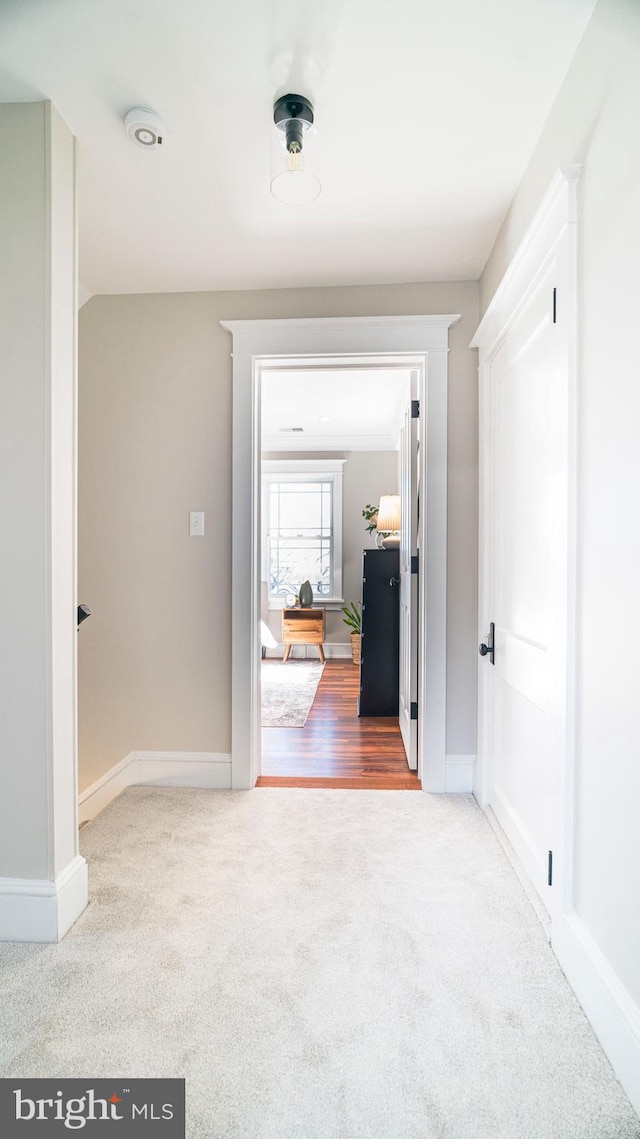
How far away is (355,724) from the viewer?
12.8ft

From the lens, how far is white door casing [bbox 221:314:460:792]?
2.62 m

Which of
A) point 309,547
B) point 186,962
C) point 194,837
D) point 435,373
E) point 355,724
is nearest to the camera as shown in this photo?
point 186,962

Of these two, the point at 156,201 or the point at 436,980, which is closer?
the point at 436,980

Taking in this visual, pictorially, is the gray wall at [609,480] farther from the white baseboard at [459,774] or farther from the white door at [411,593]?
the white door at [411,593]

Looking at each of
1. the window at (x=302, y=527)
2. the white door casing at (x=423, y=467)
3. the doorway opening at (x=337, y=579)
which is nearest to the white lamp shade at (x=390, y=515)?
the doorway opening at (x=337, y=579)

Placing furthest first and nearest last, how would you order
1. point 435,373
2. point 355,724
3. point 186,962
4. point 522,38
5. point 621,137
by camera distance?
point 355,724, point 435,373, point 186,962, point 522,38, point 621,137

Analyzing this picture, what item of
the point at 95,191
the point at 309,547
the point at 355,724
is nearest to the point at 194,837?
the point at 355,724

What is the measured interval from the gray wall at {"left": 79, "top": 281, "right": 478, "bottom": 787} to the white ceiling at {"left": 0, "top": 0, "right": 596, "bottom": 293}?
32 cm

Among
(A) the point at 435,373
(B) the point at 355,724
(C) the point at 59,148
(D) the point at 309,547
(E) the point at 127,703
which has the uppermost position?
(C) the point at 59,148

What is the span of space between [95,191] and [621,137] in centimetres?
168

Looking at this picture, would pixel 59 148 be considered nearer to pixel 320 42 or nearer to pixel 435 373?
pixel 320 42

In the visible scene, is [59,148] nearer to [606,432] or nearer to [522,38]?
[522,38]

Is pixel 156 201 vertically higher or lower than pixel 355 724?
higher

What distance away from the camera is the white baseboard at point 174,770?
2.75 m
